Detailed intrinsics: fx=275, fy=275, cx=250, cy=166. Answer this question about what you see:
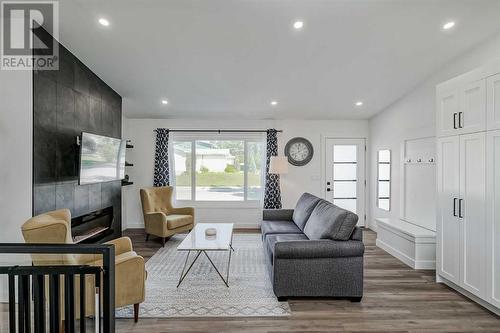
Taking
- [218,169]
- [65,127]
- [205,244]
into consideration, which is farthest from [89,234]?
[218,169]

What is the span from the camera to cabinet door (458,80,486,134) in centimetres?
273

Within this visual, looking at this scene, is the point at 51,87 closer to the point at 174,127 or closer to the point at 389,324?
the point at 174,127

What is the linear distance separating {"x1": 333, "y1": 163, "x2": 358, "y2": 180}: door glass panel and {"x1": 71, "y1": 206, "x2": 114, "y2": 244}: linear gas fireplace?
467 cm

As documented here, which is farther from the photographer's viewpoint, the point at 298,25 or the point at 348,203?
the point at 348,203

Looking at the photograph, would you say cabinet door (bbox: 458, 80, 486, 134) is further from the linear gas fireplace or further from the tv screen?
the linear gas fireplace

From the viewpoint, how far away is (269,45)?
350cm

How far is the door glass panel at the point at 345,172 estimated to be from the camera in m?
6.24

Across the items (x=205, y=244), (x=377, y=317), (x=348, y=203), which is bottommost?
(x=377, y=317)

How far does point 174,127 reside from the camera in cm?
618

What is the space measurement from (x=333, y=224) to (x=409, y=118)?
295 centimetres

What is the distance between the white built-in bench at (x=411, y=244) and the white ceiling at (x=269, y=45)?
7.59ft

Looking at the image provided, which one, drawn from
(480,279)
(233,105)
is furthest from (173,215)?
(480,279)

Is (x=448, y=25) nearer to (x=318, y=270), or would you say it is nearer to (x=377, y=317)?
(x=318, y=270)

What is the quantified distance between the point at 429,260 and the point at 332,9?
3.43m
